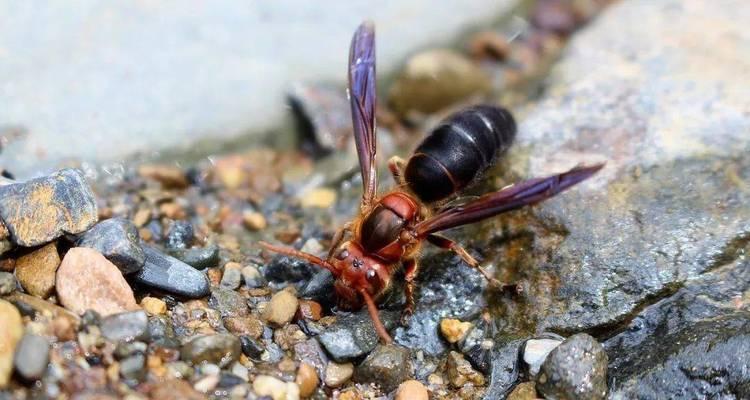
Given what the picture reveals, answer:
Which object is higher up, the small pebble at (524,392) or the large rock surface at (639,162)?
the large rock surface at (639,162)

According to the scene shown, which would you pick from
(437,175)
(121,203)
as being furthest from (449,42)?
(121,203)

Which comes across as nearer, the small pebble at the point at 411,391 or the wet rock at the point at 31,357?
the wet rock at the point at 31,357

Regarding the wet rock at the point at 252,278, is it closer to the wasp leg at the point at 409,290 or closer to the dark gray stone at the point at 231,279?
the dark gray stone at the point at 231,279

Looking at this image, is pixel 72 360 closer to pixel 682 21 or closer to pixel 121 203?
pixel 121 203

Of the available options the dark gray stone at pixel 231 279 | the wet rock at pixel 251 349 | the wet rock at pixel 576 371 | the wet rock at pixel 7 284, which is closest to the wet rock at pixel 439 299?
the wet rock at pixel 576 371

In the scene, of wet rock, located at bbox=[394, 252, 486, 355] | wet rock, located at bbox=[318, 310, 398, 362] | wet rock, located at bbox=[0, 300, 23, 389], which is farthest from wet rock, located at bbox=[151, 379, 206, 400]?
wet rock, located at bbox=[394, 252, 486, 355]

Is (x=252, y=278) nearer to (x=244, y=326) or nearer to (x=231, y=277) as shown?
(x=231, y=277)

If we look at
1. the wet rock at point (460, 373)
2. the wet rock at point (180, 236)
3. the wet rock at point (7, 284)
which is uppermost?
the wet rock at point (7, 284)

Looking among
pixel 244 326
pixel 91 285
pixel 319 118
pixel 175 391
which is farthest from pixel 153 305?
pixel 319 118
